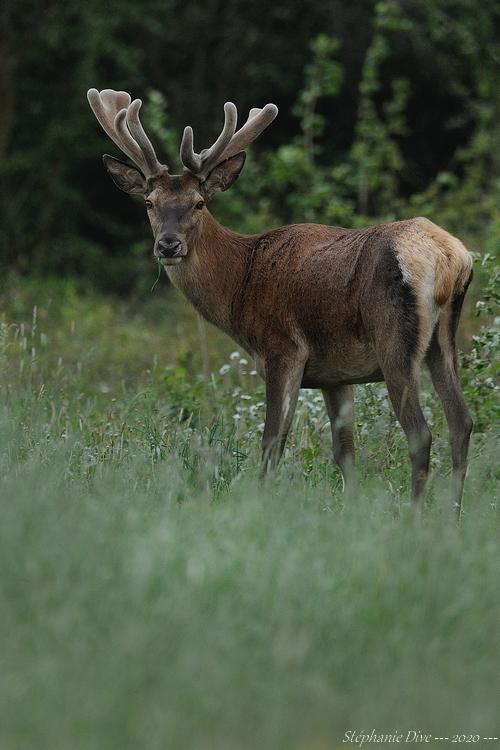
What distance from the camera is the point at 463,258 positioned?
Answer: 233 inches

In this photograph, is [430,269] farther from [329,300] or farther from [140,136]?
[140,136]

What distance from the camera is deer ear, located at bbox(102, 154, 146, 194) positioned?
7.10 meters

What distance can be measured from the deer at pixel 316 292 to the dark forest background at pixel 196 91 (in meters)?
7.44

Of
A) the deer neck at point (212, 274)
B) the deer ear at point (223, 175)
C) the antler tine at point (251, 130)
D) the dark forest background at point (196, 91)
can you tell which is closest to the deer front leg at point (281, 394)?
the deer neck at point (212, 274)

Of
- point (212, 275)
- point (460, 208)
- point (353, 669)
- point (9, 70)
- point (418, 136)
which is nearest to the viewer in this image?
point (353, 669)

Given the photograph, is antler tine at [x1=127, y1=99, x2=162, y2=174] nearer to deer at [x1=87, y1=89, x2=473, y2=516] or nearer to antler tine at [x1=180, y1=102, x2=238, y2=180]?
deer at [x1=87, y1=89, x2=473, y2=516]

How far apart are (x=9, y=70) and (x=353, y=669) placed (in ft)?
46.1

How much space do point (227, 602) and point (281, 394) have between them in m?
2.73

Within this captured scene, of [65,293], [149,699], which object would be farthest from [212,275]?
[65,293]

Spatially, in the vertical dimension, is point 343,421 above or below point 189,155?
below

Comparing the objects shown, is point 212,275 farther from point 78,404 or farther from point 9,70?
point 9,70

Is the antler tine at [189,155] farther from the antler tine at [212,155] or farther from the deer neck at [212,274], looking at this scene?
the deer neck at [212,274]

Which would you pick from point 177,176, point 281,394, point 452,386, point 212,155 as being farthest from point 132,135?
point 452,386

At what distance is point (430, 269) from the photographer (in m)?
A: 5.82
